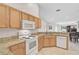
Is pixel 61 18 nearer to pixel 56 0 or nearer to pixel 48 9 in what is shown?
pixel 48 9

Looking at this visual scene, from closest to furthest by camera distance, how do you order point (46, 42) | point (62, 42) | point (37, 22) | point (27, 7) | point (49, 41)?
point (27, 7), point (37, 22), point (62, 42), point (46, 42), point (49, 41)

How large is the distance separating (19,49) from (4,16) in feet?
2.57

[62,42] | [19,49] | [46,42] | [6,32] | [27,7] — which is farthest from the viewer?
[46,42]

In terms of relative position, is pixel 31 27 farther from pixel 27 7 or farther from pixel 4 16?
pixel 4 16

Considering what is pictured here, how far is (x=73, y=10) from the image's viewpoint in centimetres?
443

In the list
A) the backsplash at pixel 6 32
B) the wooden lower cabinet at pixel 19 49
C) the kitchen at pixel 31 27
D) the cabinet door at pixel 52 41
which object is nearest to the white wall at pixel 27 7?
the kitchen at pixel 31 27

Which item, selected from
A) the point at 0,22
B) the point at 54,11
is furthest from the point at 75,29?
the point at 0,22

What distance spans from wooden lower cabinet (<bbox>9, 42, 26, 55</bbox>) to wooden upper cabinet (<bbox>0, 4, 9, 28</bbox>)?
0.50 metres

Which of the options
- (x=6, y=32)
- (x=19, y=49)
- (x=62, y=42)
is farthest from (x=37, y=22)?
(x=19, y=49)

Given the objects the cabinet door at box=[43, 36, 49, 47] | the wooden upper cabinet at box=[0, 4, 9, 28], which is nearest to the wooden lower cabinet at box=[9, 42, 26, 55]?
the wooden upper cabinet at box=[0, 4, 9, 28]

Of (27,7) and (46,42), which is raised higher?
(27,7)

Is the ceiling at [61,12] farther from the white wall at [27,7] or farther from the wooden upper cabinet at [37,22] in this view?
the wooden upper cabinet at [37,22]

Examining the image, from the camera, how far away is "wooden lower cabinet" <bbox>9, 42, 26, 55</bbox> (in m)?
2.69

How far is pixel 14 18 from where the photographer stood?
336 cm
